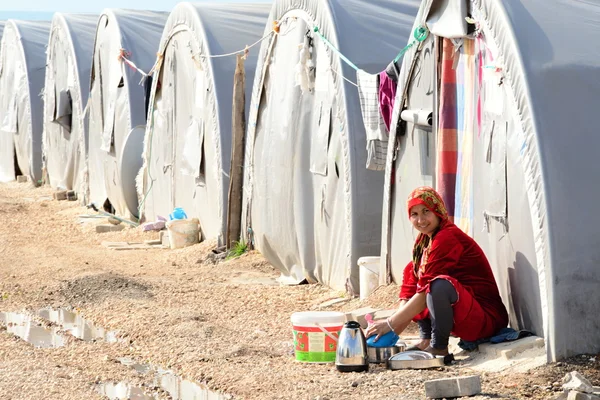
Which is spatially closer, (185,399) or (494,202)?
(185,399)

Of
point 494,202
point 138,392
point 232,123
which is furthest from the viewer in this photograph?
point 232,123

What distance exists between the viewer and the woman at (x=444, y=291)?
5477 millimetres

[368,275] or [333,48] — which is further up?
[333,48]

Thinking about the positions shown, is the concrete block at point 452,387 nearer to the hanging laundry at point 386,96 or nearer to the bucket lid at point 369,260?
the bucket lid at point 369,260

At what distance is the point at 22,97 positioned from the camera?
67.2ft

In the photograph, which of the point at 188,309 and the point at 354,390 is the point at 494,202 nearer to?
the point at 354,390

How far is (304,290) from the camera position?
871 cm

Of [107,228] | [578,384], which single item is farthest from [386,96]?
[107,228]

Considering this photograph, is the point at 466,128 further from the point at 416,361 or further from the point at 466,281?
the point at 416,361

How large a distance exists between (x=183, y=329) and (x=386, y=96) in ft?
7.44

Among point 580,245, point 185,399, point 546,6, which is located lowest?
point 185,399

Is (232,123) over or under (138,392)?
over

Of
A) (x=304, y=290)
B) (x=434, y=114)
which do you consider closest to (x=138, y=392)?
(x=434, y=114)

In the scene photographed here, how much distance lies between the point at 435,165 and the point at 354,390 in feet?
7.32
